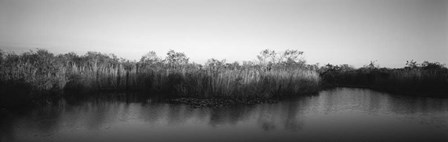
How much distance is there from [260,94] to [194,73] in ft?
10.1

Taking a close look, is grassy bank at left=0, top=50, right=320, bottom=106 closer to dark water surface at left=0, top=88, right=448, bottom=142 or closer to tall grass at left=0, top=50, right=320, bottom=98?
tall grass at left=0, top=50, right=320, bottom=98

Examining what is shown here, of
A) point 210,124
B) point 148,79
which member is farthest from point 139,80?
point 210,124

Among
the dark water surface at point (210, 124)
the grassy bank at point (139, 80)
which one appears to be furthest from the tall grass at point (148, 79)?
the dark water surface at point (210, 124)

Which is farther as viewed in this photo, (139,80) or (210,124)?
(139,80)

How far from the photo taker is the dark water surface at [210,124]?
5012 millimetres

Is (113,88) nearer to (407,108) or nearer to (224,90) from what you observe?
(224,90)

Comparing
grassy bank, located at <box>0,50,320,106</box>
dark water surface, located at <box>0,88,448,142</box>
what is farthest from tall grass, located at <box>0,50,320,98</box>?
dark water surface, located at <box>0,88,448,142</box>

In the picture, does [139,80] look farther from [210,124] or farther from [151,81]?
[210,124]

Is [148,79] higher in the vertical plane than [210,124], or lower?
higher

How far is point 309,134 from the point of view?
5383 millimetres

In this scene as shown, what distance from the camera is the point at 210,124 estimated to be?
6.09 m

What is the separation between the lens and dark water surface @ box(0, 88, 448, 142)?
5012 mm

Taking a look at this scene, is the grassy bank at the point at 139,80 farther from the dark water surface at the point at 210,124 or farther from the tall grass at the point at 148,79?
the dark water surface at the point at 210,124

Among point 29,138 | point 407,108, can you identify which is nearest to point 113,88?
point 29,138
